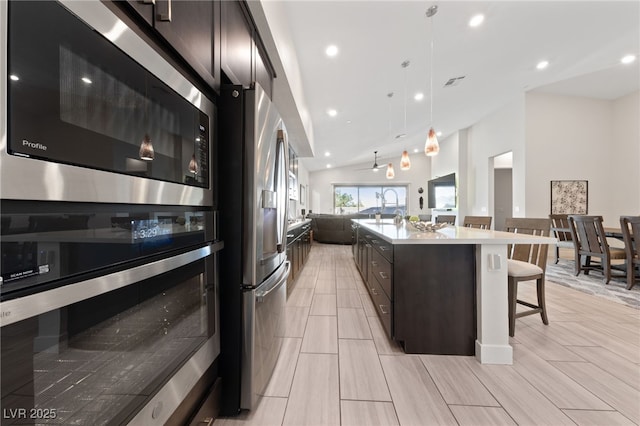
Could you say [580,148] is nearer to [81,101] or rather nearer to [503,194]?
[503,194]

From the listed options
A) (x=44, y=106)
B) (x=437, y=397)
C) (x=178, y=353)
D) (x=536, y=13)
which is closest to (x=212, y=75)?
(x=44, y=106)

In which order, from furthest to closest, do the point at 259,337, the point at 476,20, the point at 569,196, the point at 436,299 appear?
1. the point at 569,196
2. the point at 476,20
3. the point at 436,299
4. the point at 259,337

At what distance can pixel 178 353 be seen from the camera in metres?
0.93

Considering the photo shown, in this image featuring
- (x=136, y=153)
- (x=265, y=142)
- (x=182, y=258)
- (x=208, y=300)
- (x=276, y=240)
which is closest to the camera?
(x=136, y=153)

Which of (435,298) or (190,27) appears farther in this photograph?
(435,298)

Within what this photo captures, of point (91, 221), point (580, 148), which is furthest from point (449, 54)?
point (580, 148)

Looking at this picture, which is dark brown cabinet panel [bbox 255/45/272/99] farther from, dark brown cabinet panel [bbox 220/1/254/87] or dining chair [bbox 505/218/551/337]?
dining chair [bbox 505/218/551/337]

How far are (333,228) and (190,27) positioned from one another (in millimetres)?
7040

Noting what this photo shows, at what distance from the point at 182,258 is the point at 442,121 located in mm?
7984

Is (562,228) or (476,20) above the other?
(476,20)

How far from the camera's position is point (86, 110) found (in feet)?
1.89

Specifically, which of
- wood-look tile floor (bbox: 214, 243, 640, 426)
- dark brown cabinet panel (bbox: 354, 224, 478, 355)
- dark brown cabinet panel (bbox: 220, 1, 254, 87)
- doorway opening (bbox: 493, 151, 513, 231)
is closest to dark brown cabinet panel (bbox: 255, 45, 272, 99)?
dark brown cabinet panel (bbox: 220, 1, 254, 87)

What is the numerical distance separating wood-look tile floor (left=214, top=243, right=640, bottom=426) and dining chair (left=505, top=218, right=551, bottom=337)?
19 centimetres

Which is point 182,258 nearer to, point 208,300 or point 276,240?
point 208,300
